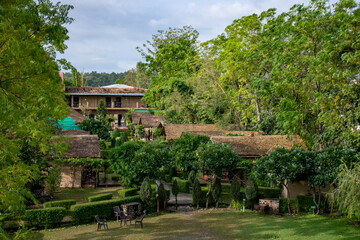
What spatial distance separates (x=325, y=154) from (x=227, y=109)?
2246 centimetres

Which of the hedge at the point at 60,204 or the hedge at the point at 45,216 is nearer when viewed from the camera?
the hedge at the point at 45,216

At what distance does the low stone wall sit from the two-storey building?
46988 mm

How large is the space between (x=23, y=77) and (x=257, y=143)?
20.6m

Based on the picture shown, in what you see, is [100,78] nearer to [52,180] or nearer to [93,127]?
[93,127]

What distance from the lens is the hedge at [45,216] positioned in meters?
16.6

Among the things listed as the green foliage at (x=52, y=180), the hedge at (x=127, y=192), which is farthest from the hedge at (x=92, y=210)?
the green foliage at (x=52, y=180)

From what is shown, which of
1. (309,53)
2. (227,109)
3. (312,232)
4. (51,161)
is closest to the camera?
(312,232)

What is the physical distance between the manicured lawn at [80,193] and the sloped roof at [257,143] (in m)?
8.67

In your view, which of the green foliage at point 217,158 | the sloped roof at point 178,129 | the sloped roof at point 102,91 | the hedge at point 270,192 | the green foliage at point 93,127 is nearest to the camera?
the green foliage at point 217,158

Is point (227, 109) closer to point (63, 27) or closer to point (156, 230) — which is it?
point (156, 230)

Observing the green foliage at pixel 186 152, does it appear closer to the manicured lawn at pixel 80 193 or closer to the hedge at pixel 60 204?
the manicured lawn at pixel 80 193

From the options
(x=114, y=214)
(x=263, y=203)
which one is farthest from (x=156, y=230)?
→ (x=263, y=203)

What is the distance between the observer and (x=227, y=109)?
40.8 meters

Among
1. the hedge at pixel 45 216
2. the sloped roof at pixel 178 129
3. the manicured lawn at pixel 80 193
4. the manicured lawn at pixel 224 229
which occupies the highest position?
the sloped roof at pixel 178 129
